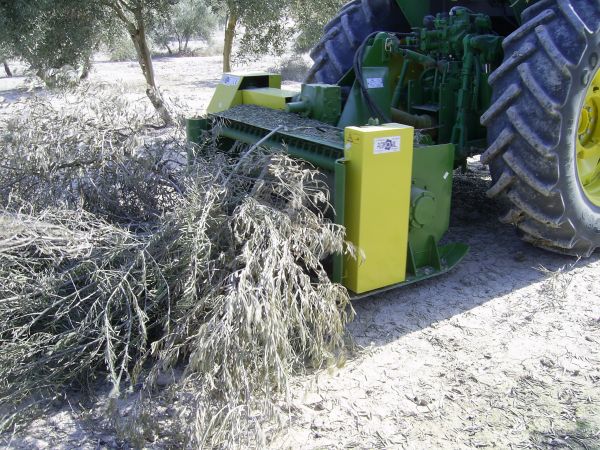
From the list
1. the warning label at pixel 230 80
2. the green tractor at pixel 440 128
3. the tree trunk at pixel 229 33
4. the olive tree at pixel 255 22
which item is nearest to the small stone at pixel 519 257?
the green tractor at pixel 440 128

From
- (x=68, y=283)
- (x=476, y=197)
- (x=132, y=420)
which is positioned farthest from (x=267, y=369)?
(x=476, y=197)

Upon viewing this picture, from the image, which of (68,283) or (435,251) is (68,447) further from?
(435,251)

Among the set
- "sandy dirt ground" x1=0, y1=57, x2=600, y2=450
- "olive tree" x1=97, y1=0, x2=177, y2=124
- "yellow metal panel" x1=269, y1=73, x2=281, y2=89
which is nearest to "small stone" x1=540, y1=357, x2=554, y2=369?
"sandy dirt ground" x1=0, y1=57, x2=600, y2=450

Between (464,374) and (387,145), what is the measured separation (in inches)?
45.5

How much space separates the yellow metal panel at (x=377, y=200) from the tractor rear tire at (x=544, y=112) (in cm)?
70

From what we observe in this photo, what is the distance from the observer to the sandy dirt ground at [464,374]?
2.50 m

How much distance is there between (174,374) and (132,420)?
512 mm

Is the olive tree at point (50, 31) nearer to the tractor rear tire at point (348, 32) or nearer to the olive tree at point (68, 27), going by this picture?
the olive tree at point (68, 27)

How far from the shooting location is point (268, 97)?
4.41 meters

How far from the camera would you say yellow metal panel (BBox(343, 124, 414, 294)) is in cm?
306

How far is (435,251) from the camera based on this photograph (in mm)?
3650

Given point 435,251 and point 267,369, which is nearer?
point 267,369

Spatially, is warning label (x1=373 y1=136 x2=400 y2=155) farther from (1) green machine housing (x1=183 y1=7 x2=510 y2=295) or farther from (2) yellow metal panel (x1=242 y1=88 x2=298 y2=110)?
(2) yellow metal panel (x1=242 y1=88 x2=298 y2=110)

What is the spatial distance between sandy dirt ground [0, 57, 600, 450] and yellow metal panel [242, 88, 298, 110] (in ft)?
5.10
